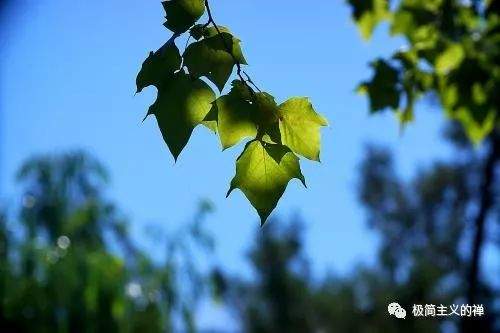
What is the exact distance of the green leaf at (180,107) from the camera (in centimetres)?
64

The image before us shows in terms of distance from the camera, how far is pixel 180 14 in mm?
683

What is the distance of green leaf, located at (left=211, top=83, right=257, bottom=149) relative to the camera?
0.65 metres

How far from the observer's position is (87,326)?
426 centimetres

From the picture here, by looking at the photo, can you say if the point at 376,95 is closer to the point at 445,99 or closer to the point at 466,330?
the point at 445,99

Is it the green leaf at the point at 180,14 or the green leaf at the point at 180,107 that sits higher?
the green leaf at the point at 180,14

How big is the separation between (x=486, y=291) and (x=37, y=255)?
8.62m

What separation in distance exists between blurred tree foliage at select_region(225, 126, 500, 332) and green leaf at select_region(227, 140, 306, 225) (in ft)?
32.8

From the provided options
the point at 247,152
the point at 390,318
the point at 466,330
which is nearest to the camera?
the point at 247,152

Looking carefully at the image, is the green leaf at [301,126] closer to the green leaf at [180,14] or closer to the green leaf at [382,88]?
the green leaf at [180,14]

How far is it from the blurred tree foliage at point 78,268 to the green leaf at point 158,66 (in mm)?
3781


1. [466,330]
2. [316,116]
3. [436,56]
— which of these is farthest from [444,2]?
[466,330]

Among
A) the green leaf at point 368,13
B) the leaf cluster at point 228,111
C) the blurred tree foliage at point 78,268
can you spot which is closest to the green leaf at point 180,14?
the leaf cluster at point 228,111

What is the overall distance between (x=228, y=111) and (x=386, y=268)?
13445 mm

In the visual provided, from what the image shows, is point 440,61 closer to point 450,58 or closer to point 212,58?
point 450,58
